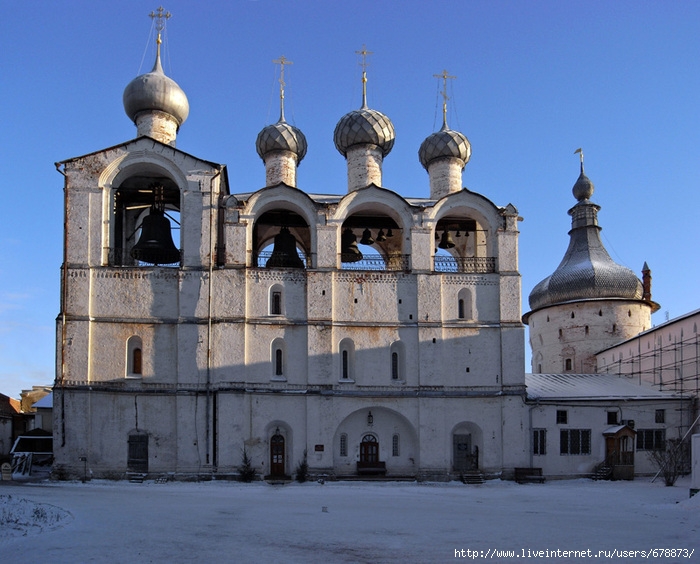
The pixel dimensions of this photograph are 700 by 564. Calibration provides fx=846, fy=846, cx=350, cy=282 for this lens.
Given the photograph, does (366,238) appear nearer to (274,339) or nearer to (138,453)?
(274,339)

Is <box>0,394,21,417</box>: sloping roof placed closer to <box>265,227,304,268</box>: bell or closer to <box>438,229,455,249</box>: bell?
<box>265,227,304,268</box>: bell

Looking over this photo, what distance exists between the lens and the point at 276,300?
28.4 metres

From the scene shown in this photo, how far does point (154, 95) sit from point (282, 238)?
6917 mm

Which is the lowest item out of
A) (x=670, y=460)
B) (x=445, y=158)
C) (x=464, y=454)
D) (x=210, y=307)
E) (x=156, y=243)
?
(x=464, y=454)

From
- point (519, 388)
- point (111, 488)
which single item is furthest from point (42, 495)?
point (519, 388)

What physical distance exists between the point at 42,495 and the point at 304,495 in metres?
6.27

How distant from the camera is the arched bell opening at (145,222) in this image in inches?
1118

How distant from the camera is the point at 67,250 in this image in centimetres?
2727

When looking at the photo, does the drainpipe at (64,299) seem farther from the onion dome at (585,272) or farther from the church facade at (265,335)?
the onion dome at (585,272)

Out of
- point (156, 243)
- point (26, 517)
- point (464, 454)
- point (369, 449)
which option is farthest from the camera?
point (464, 454)

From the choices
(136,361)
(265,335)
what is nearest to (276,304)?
(265,335)

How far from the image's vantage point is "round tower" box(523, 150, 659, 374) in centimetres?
3822

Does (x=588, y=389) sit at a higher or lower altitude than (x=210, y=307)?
lower

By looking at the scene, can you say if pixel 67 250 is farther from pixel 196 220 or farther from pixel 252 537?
pixel 252 537
